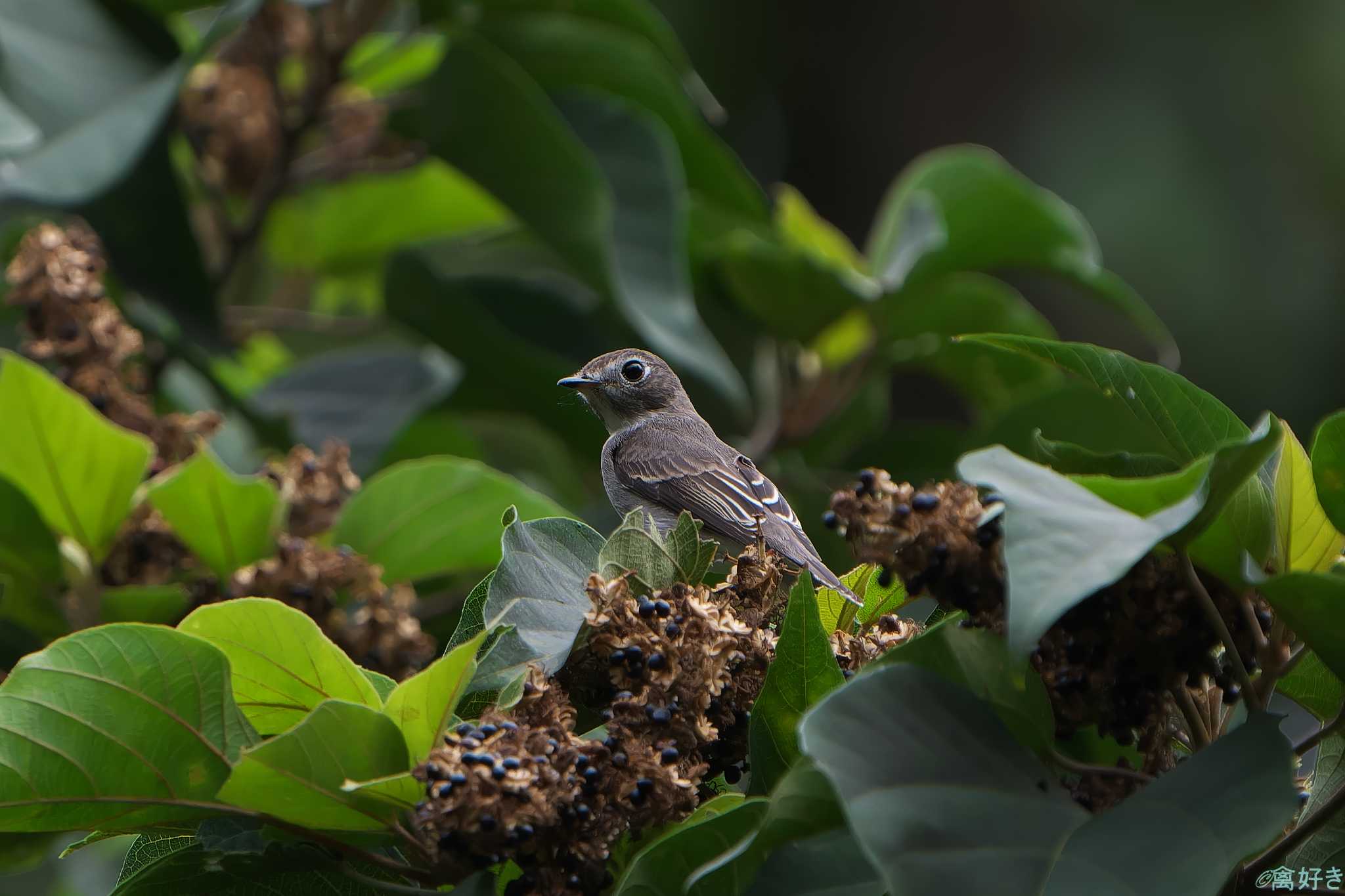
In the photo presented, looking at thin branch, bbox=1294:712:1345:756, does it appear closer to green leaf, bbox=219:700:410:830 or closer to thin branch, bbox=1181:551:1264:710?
thin branch, bbox=1181:551:1264:710

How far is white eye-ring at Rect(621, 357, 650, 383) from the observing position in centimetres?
461

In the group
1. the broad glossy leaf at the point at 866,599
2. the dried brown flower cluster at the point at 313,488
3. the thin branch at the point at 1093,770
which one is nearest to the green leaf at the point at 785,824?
the thin branch at the point at 1093,770

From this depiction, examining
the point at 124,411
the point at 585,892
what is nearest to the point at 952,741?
the point at 585,892

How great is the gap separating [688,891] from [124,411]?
2.28 metres

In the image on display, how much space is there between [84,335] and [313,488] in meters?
0.63

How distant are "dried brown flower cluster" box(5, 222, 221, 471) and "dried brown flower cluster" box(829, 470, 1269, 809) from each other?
7.20 ft

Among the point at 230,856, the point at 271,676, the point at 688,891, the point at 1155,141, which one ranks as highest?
the point at 688,891

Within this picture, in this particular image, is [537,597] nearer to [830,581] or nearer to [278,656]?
[278,656]

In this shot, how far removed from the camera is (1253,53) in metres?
12.1

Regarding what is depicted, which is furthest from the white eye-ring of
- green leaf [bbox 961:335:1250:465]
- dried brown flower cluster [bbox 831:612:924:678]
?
green leaf [bbox 961:335:1250:465]

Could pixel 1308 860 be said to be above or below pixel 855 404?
above

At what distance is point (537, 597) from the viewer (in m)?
1.93

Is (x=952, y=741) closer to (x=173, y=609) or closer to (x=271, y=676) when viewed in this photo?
(x=271, y=676)

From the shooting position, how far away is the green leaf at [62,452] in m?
2.95
